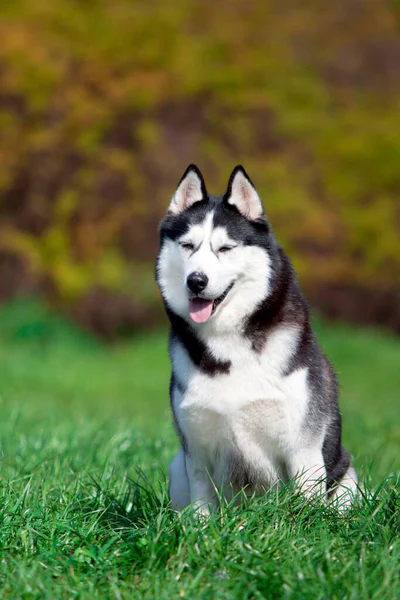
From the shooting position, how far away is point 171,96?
1598 centimetres

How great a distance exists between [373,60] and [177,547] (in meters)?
16.4

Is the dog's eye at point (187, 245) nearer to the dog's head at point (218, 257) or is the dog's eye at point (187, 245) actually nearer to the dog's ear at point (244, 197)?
the dog's head at point (218, 257)

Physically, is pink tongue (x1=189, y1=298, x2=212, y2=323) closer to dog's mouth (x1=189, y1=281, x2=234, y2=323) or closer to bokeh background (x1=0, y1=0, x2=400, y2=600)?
dog's mouth (x1=189, y1=281, x2=234, y2=323)

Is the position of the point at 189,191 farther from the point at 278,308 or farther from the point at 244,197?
the point at 278,308

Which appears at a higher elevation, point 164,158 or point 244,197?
point 164,158

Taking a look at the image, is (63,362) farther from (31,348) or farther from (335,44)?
(335,44)

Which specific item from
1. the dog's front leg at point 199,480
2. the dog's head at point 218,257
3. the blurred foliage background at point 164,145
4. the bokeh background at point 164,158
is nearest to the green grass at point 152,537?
the dog's front leg at point 199,480

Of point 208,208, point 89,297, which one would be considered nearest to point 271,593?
point 208,208

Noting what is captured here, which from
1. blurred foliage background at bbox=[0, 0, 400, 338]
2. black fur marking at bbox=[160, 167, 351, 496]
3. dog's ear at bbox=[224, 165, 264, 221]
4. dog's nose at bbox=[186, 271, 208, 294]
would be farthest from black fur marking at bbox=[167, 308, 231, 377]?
blurred foliage background at bbox=[0, 0, 400, 338]

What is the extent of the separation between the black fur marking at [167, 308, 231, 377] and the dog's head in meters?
0.04

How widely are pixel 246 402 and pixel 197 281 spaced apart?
1.65 ft

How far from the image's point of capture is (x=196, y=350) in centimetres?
329

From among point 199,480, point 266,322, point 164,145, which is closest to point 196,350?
point 266,322

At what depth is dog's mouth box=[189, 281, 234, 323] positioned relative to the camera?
3.23 m
